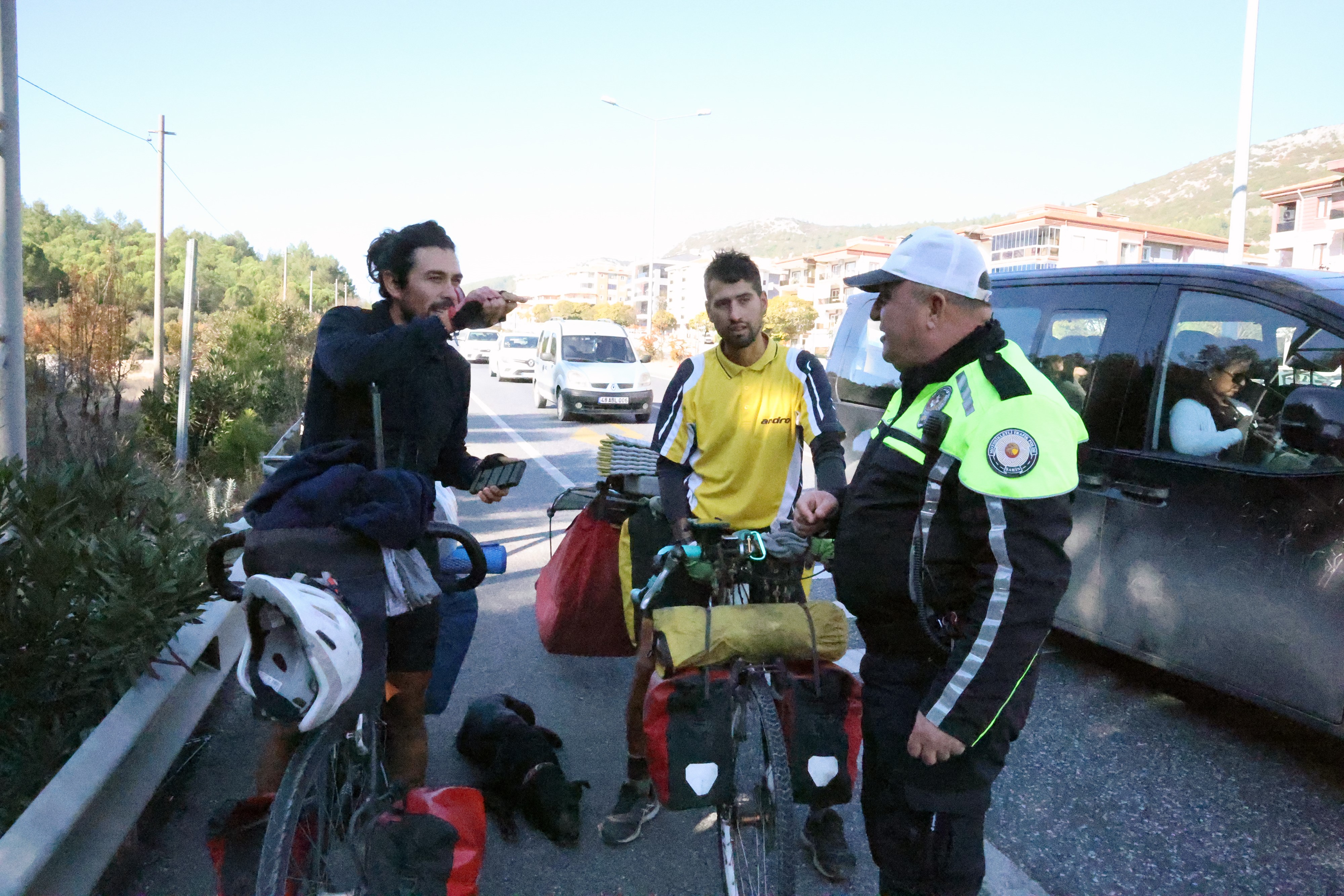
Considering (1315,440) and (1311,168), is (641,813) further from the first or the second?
(1311,168)

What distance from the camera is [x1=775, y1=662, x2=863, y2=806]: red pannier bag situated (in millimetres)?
2586

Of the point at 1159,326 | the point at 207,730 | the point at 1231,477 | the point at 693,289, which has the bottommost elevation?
the point at 207,730

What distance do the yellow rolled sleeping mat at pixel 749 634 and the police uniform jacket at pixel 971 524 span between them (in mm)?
377

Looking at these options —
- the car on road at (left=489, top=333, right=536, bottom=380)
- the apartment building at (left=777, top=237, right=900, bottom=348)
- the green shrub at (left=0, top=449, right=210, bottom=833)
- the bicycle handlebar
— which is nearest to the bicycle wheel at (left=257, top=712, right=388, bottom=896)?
the bicycle handlebar

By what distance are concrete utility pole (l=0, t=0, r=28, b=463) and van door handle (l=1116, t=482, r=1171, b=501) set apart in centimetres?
480

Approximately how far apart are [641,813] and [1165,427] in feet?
9.02

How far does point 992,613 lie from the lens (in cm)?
195

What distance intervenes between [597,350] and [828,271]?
113 meters

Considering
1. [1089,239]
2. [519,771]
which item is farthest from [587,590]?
[1089,239]

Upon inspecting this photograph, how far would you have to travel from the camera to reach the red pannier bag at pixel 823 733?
2586mm

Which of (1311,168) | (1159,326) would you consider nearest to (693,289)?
(1311,168)

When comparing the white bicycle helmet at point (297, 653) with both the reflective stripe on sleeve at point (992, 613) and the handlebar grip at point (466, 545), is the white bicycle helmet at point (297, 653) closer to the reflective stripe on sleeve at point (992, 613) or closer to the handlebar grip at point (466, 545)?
the handlebar grip at point (466, 545)

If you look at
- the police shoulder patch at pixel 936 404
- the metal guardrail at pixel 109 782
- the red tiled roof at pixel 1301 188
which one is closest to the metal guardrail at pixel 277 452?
the metal guardrail at pixel 109 782

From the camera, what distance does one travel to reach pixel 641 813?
342cm
